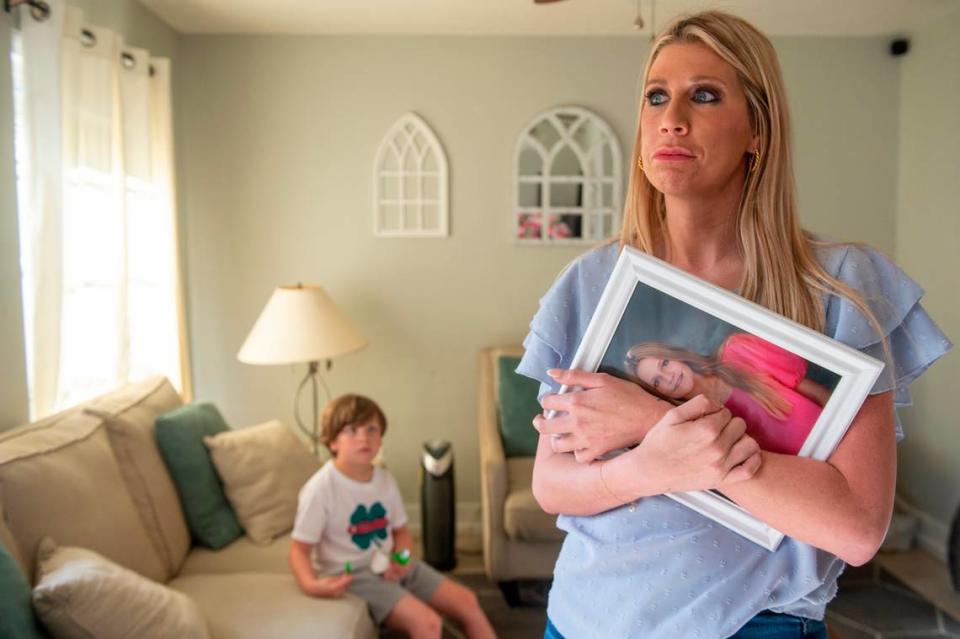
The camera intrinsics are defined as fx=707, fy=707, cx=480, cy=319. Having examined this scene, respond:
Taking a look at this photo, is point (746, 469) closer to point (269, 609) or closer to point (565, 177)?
point (269, 609)

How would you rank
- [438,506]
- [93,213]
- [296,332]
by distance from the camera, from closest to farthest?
1. [93,213]
2. [296,332]
3. [438,506]

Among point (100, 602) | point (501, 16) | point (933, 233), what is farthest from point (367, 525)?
point (933, 233)

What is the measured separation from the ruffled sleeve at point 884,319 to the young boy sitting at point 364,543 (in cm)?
163

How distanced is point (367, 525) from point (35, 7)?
180 cm

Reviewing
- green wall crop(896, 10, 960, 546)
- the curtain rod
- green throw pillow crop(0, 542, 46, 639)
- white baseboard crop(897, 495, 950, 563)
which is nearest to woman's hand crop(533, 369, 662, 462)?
green throw pillow crop(0, 542, 46, 639)

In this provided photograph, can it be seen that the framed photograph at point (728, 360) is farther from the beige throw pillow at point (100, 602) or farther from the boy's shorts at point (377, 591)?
the boy's shorts at point (377, 591)

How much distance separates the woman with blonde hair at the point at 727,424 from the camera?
646 millimetres

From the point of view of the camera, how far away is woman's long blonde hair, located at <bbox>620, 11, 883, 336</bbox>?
0.69m

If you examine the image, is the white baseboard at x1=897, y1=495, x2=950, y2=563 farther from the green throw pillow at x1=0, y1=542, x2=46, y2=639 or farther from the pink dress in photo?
the green throw pillow at x1=0, y1=542, x2=46, y2=639

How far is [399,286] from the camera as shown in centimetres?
350

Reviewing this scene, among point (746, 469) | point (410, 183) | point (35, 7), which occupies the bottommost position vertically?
point (746, 469)

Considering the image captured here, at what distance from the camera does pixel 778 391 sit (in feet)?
2.18

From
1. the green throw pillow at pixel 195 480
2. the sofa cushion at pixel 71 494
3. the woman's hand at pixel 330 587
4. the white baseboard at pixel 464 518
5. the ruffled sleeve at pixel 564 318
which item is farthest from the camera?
the white baseboard at pixel 464 518

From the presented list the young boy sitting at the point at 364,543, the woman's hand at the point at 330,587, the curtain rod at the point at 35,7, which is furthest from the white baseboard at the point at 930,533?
the curtain rod at the point at 35,7
